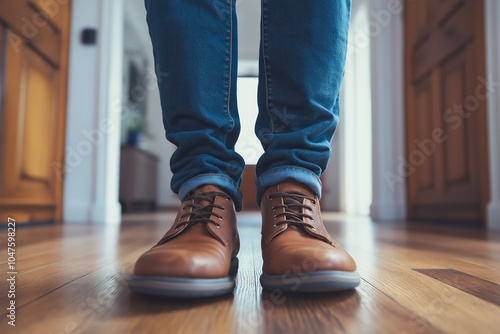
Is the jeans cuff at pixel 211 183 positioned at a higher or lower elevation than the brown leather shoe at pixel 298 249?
higher

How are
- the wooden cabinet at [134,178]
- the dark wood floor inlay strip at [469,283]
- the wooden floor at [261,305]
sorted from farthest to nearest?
1. the wooden cabinet at [134,178]
2. the dark wood floor inlay strip at [469,283]
3. the wooden floor at [261,305]

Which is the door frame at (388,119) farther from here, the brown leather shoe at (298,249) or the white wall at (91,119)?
the brown leather shoe at (298,249)

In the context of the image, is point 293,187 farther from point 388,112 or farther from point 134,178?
point 134,178

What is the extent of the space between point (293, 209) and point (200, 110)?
0.16 meters

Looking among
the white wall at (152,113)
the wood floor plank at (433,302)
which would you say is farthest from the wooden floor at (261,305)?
the white wall at (152,113)

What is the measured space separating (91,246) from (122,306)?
60cm

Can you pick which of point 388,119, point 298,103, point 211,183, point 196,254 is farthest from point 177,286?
point 388,119

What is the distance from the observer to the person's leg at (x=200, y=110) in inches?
20.7

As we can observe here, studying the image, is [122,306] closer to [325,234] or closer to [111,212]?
[325,234]

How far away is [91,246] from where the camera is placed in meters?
0.96

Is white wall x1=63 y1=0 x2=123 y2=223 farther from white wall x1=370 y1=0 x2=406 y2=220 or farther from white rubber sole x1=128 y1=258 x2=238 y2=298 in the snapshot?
white rubber sole x1=128 y1=258 x2=238 y2=298

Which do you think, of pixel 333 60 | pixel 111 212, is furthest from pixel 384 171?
pixel 333 60

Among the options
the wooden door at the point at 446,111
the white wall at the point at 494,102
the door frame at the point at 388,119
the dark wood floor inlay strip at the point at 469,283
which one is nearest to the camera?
the dark wood floor inlay strip at the point at 469,283

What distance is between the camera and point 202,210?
527mm
